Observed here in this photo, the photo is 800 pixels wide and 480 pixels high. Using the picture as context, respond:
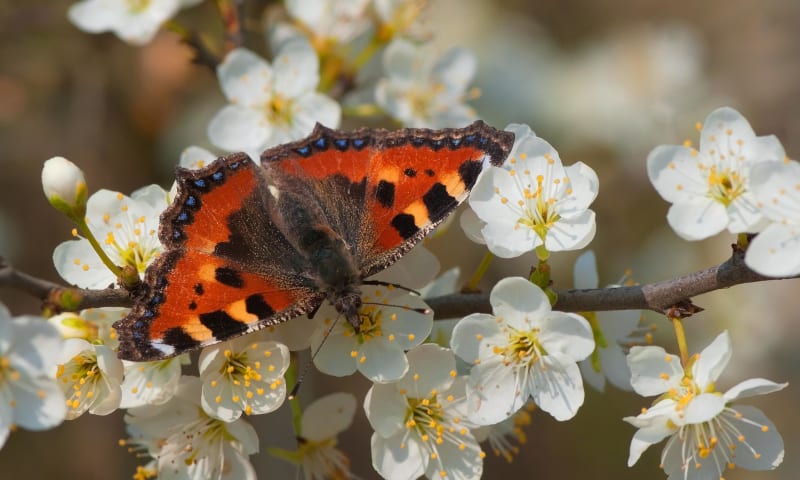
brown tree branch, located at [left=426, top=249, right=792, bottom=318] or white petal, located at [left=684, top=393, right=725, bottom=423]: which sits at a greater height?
brown tree branch, located at [left=426, top=249, right=792, bottom=318]

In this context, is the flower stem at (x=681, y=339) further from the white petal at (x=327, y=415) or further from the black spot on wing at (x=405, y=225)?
the white petal at (x=327, y=415)

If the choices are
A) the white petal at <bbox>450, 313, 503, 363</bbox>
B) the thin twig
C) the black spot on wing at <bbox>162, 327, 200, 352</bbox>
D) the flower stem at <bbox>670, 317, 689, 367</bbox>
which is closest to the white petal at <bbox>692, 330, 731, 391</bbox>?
the flower stem at <bbox>670, 317, 689, 367</bbox>

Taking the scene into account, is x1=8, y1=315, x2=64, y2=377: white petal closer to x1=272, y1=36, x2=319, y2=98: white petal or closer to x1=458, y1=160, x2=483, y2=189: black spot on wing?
x1=458, y1=160, x2=483, y2=189: black spot on wing

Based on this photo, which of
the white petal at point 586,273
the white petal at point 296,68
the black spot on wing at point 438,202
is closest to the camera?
the black spot on wing at point 438,202

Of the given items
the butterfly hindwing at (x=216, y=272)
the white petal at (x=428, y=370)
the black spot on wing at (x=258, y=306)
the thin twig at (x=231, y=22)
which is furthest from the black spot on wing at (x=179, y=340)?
the thin twig at (x=231, y=22)

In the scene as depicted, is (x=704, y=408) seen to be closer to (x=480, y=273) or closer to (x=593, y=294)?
(x=593, y=294)
